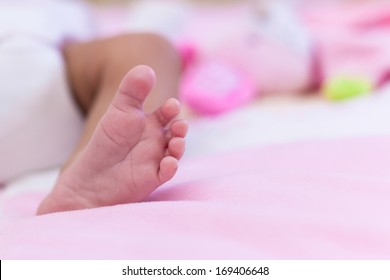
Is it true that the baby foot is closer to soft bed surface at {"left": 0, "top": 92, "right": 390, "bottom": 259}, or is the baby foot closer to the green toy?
soft bed surface at {"left": 0, "top": 92, "right": 390, "bottom": 259}

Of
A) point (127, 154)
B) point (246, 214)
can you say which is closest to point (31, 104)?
point (127, 154)

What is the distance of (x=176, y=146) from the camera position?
61 centimetres

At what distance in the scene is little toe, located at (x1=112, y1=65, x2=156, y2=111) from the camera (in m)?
0.60

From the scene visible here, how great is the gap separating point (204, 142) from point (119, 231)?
0.34 m

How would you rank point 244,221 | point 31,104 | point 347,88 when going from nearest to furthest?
point 244,221 → point 31,104 → point 347,88

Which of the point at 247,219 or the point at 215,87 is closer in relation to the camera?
the point at 247,219

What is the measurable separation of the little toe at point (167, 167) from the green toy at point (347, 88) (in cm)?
60

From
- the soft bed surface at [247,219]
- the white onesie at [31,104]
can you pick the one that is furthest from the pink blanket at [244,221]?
the white onesie at [31,104]

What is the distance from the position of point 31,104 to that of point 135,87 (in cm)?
33

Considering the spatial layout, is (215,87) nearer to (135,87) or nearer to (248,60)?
(248,60)
